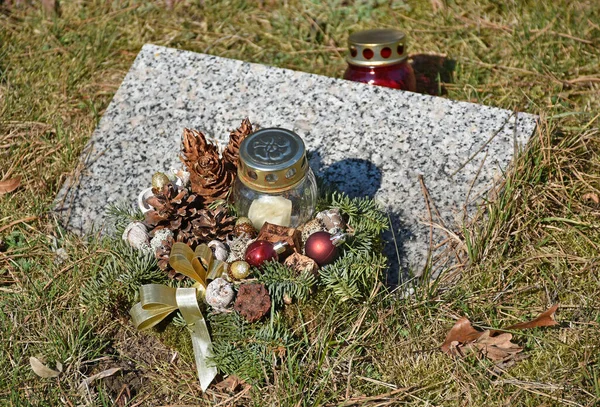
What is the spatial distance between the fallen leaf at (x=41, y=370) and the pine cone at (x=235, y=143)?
1.07m

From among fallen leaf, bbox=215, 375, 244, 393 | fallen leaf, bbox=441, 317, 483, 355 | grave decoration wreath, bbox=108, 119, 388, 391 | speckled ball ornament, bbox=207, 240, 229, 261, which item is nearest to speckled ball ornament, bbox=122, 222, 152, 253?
grave decoration wreath, bbox=108, 119, 388, 391

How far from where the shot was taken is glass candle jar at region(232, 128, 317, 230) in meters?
2.54

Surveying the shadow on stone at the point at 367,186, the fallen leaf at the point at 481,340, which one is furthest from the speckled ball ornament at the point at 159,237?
the fallen leaf at the point at 481,340

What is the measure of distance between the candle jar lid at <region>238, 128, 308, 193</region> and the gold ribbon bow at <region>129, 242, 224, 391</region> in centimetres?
32

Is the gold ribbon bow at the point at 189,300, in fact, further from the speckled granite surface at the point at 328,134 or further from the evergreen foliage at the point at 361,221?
the speckled granite surface at the point at 328,134

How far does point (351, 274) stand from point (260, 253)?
36 centimetres

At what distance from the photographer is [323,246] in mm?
2611

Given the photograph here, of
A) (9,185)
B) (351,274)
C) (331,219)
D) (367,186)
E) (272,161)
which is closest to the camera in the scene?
(272,161)

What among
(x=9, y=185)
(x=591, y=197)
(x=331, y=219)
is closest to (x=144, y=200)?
(x=331, y=219)

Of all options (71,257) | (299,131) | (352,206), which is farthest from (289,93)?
(71,257)

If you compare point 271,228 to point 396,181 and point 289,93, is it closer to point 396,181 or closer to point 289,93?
point 396,181

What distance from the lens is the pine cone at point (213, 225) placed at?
8.95 feet

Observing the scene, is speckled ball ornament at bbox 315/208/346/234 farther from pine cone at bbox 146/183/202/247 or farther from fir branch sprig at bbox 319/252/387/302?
pine cone at bbox 146/183/202/247

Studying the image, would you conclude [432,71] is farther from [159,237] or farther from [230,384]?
[230,384]
